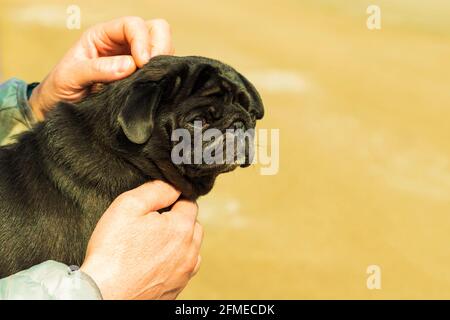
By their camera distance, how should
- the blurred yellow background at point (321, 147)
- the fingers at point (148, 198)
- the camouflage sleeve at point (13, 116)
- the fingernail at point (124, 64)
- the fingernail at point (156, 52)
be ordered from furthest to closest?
1. the blurred yellow background at point (321, 147)
2. the camouflage sleeve at point (13, 116)
3. the fingernail at point (156, 52)
4. the fingernail at point (124, 64)
5. the fingers at point (148, 198)

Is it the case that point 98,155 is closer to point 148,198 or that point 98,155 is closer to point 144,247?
point 148,198

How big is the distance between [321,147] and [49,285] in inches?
147

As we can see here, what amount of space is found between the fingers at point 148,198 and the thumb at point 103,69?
0.41 meters

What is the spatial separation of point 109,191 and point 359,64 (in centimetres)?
432

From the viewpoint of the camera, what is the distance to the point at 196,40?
248 inches

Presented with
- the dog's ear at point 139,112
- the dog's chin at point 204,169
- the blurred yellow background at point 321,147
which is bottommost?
the blurred yellow background at point 321,147

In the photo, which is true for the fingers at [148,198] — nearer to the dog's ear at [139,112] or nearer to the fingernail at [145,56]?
the dog's ear at [139,112]

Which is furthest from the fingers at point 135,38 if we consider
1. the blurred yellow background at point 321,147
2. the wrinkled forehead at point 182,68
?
the blurred yellow background at point 321,147

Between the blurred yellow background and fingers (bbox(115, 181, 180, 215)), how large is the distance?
1.99 metres

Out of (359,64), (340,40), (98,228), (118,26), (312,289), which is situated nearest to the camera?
(98,228)

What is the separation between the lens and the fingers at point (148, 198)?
1.95 meters

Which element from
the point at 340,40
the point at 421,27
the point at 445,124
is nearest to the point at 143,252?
the point at 445,124

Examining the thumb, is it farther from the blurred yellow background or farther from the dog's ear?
the blurred yellow background
